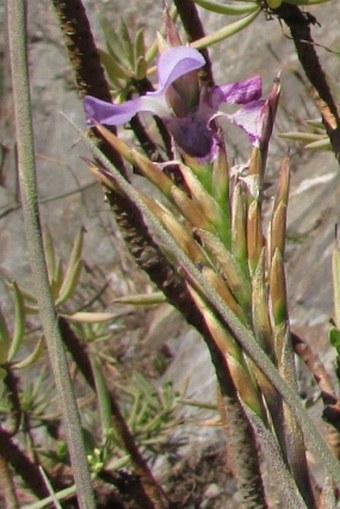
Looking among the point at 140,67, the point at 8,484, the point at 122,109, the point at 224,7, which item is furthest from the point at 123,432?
the point at 122,109

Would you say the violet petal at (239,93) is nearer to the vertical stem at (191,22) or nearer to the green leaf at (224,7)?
the green leaf at (224,7)

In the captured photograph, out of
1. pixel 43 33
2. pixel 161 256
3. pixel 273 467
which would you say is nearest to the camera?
pixel 273 467

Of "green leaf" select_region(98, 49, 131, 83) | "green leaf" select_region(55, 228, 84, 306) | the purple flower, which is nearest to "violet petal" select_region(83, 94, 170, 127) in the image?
the purple flower

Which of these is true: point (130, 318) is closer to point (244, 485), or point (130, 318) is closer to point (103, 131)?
point (244, 485)

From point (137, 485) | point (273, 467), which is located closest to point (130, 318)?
point (137, 485)

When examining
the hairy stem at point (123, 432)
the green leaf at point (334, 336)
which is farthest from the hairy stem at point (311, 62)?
the hairy stem at point (123, 432)

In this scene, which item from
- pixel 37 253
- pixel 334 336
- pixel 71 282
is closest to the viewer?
pixel 37 253

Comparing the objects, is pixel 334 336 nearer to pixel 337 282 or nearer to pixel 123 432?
pixel 337 282
